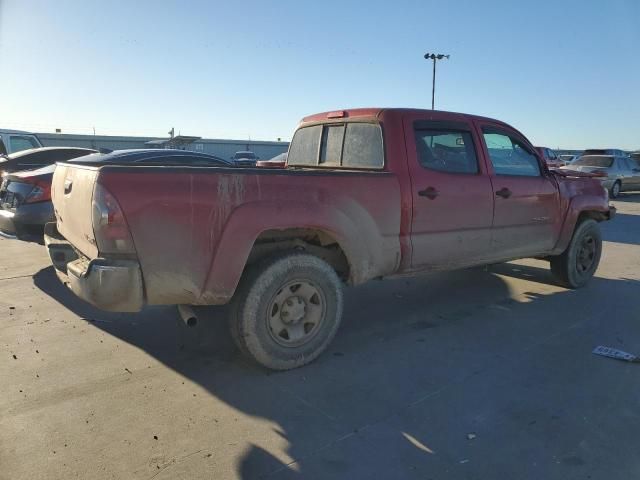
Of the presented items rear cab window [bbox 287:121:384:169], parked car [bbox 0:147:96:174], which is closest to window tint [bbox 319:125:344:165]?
rear cab window [bbox 287:121:384:169]

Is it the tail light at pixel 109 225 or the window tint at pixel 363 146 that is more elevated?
the window tint at pixel 363 146

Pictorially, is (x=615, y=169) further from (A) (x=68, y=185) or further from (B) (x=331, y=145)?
(A) (x=68, y=185)

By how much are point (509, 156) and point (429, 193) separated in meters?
1.54

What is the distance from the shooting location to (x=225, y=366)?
3.82 metres

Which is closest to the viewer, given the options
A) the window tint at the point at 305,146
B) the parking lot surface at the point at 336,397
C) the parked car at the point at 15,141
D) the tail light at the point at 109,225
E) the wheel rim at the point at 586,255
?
the parking lot surface at the point at 336,397

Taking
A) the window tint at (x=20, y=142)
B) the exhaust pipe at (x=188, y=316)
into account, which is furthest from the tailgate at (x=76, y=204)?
the window tint at (x=20, y=142)

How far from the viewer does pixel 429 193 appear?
4.41m

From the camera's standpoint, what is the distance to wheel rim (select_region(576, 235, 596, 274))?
639 cm

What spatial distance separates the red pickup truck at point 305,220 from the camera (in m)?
3.13

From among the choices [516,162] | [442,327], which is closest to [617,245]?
[516,162]

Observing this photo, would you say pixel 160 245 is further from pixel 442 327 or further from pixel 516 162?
pixel 516 162

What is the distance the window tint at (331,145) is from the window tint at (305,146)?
0.10m

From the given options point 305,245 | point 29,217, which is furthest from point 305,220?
point 29,217

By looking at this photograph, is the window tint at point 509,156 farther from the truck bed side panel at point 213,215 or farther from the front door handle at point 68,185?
the front door handle at point 68,185
